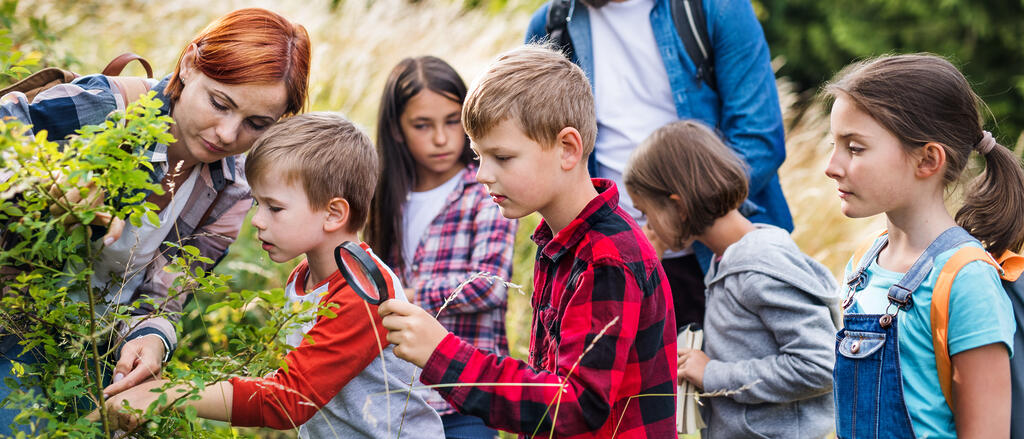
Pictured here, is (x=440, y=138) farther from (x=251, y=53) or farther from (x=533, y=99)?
(x=533, y=99)

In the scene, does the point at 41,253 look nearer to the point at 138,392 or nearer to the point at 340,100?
the point at 138,392

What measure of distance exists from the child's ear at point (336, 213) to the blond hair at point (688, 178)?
1076mm

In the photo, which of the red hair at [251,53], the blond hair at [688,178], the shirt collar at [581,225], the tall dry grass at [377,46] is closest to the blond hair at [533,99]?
the shirt collar at [581,225]

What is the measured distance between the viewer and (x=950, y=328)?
2049mm

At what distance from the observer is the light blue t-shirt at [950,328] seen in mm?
2016

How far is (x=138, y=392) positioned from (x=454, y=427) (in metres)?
1.21

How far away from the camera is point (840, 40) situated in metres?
9.20

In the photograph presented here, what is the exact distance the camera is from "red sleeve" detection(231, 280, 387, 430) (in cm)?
206

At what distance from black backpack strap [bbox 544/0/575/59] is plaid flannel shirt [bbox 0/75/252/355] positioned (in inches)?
53.1

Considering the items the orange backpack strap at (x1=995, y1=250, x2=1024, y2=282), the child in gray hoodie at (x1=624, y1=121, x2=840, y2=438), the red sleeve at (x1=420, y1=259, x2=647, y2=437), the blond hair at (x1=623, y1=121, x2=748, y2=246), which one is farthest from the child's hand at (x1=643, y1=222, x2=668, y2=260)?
the red sleeve at (x1=420, y1=259, x2=647, y2=437)

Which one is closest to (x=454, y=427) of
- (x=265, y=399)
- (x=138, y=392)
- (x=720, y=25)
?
(x=265, y=399)

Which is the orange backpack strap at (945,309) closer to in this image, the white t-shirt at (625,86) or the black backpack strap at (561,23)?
the white t-shirt at (625,86)

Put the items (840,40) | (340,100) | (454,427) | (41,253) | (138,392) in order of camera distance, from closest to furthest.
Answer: (41,253), (138,392), (454,427), (340,100), (840,40)

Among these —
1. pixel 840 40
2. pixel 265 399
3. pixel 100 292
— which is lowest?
pixel 840 40
